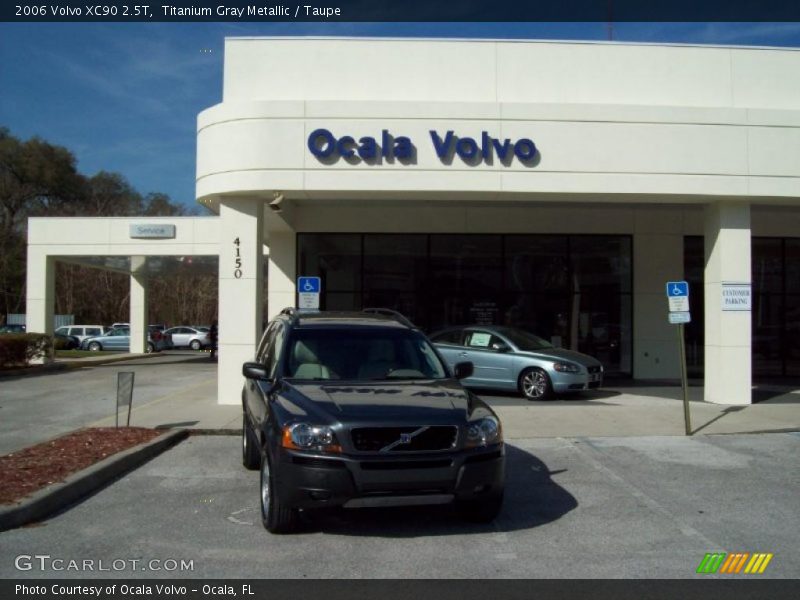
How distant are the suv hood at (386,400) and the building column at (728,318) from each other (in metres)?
8.98

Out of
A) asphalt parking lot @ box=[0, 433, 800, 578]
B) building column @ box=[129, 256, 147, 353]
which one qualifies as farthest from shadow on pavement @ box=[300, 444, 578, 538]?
building column @ box=[129, 256, 147, 353]

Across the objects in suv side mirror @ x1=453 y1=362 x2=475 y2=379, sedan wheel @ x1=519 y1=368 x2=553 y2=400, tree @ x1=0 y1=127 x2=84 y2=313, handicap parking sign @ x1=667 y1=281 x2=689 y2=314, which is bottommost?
sedan wheel @ x1=519 y1=368 x2=553 y2=400

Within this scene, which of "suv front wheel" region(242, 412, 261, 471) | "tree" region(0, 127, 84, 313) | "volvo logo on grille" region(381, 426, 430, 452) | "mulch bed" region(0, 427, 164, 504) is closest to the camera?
"volvo logo on grille" region(381, 426, 430, 452)

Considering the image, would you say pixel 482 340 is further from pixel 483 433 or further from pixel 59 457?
pixel 483 433

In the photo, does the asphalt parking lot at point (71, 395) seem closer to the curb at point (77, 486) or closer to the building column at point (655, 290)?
the curb at point (77, 486)

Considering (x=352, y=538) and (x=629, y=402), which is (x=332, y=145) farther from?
(x=352, y=538)

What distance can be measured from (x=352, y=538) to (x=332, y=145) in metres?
8.80

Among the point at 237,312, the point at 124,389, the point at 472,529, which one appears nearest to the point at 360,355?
the point at 472,529

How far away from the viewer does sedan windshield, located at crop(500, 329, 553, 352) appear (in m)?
15.7

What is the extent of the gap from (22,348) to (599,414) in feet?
59.4

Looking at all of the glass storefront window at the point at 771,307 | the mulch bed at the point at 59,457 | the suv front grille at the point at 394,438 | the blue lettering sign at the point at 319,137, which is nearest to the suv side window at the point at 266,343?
the mulch bed at the point at 59,457

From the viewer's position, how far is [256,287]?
13.8m

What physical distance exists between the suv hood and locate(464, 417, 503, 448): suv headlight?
111mm

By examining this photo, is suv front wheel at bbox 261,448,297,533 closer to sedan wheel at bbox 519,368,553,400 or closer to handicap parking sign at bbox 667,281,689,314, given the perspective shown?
handicap parking sign at bbox 667,281,689,314
